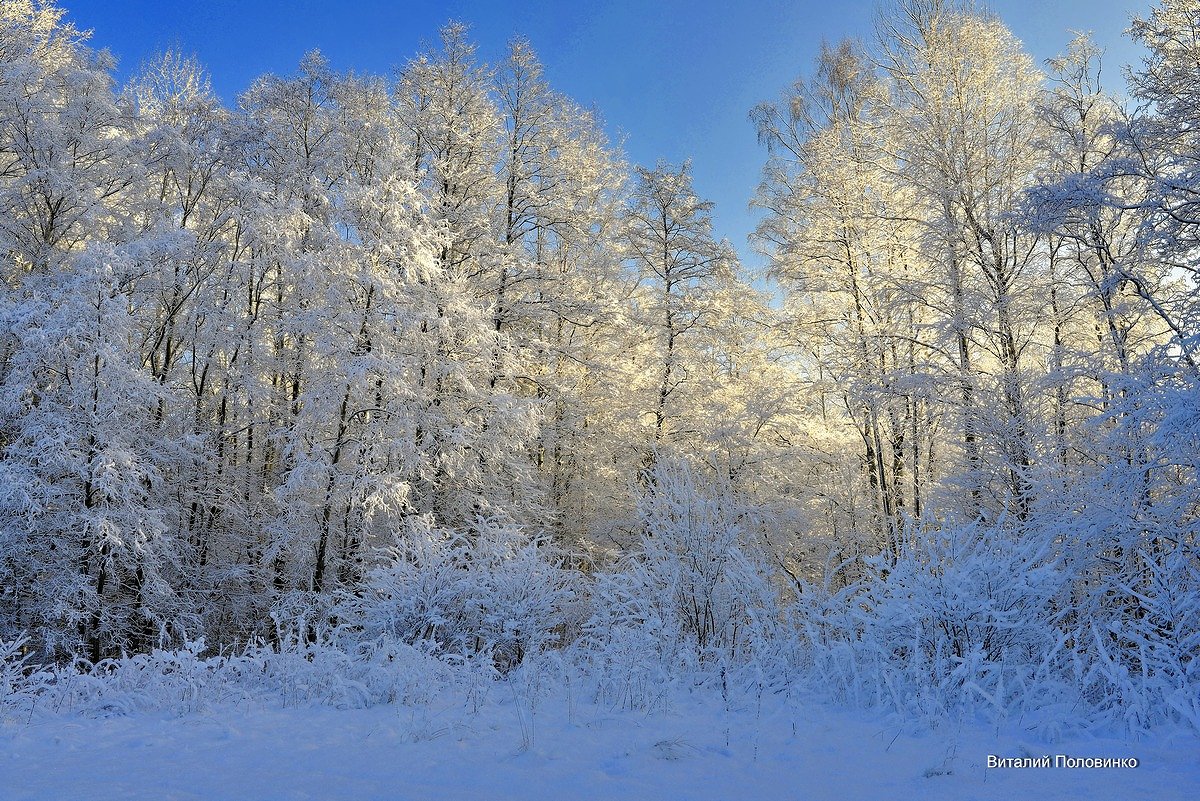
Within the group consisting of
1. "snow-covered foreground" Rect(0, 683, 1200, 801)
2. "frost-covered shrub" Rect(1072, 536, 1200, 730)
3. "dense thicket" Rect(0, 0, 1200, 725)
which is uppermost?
"dense thicket" Rect(0, 0, 1200, 725)

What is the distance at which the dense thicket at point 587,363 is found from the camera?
642 centimetres

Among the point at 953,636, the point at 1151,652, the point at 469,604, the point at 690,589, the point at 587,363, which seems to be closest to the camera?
the point at 1151,652

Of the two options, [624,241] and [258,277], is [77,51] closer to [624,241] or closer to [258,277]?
[258,277]

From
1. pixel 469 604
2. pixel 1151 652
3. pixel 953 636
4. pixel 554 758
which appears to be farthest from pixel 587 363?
pixel 554 758

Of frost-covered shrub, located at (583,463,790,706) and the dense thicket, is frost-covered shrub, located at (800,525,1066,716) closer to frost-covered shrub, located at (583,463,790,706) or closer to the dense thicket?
the dense thicket

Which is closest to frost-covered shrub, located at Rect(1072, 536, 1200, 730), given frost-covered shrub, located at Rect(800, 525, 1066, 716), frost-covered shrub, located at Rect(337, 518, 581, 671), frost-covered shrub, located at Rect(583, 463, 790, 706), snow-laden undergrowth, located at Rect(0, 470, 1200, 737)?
snow-laden undergrowth, located at Rect(0, 470, 1200, 737)

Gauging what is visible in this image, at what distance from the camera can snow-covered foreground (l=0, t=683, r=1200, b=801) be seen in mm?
2891

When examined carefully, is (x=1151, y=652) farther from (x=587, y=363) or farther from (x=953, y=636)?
(x=587, y=363)

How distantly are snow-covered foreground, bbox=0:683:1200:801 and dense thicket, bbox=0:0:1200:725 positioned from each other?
3.47 feet

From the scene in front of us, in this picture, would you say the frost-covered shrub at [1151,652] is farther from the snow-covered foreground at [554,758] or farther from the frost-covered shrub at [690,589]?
the frost-covered shrub at [690,589]

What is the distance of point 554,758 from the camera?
3389mm

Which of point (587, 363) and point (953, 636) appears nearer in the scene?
point (953, 636)

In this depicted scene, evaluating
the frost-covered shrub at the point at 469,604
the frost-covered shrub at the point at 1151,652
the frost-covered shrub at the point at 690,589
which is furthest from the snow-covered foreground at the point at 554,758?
the frost-covered shrub at the point at 469,604

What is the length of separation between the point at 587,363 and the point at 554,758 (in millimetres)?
10771
